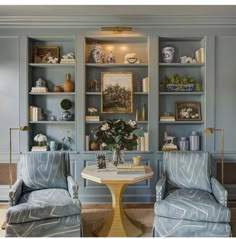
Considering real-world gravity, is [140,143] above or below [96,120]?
below

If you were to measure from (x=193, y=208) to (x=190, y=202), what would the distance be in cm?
8

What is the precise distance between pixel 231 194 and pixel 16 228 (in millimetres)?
2993

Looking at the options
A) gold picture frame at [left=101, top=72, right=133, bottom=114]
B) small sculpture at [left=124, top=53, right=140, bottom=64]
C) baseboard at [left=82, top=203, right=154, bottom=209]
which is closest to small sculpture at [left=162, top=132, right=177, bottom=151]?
gold picture frame at [left=101, top=72, right=133, bottom=114]

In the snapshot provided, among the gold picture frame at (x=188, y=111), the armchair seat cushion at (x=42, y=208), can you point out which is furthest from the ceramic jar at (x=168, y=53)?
the armchair seat cushion at (x=42, y=208)

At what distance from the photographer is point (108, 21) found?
4.05 meters

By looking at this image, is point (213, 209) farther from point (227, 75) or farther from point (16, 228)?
point (227, 75)

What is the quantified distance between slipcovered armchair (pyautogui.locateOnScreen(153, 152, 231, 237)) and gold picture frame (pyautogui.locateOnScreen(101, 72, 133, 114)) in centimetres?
128

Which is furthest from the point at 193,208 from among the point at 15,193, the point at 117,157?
the point at 15,193

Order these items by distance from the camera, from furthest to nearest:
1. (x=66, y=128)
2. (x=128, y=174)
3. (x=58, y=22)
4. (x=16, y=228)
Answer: (x=66, y=128) → (x=58, y=22) → (x=128, y=174) → (x=16, y=228)

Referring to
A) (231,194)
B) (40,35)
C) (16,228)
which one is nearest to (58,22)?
(40,35)

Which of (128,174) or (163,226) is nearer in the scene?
(163,226)

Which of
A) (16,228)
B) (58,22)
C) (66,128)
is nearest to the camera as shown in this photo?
(16,228)

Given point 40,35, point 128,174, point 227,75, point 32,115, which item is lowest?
point 128,174

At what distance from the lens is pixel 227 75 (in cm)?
408
